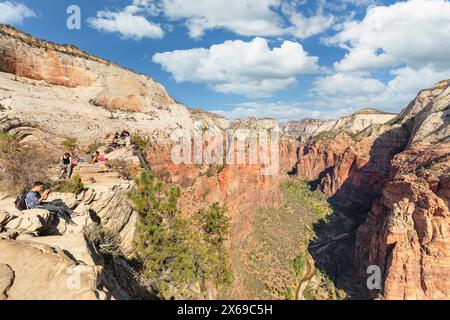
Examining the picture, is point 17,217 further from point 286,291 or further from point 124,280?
point 286,291

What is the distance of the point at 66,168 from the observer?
16016 millimetres

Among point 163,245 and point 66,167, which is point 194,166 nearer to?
point 163,245

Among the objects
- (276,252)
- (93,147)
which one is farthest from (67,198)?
(276,252)

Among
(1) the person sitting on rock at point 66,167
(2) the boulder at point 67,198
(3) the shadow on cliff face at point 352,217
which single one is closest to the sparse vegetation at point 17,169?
(1) the person sitting on rock at point 66,167

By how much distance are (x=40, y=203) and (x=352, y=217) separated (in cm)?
7848

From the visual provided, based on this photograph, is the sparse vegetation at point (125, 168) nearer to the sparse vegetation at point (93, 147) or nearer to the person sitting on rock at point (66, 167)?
the person sitting on rock at point (66, 167)

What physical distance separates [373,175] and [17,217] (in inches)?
3419

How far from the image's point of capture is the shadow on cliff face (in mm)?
44609

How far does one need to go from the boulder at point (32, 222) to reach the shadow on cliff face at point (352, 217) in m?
42.9

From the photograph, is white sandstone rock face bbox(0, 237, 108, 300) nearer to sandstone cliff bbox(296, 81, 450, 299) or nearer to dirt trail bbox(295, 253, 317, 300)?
sandstone cliff bbox(296, 81, 450, 299)

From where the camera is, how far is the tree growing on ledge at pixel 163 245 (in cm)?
1532

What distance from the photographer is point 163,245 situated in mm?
16234

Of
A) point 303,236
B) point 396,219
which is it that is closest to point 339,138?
point 303,236

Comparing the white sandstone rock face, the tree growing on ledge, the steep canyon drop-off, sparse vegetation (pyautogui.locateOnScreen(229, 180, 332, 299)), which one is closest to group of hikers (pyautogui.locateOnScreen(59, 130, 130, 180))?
the steep canyon drop-off
